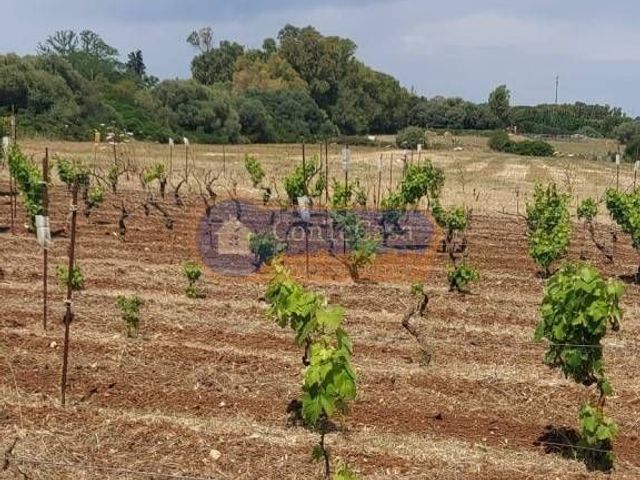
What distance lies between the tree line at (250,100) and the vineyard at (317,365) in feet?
84.5

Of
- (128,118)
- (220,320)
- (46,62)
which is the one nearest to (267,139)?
(128,118)

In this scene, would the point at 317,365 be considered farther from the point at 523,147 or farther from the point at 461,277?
the point at 523,147

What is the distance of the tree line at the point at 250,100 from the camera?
2007 inches

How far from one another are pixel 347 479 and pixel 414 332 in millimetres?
4024

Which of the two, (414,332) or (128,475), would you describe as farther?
(414,332)

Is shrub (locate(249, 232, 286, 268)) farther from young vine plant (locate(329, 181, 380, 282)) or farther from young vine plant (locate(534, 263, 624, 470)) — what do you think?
young vine plant (locate(534, 263, 624, 470))

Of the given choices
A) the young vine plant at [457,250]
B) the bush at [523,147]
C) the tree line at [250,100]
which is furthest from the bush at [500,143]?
the young vine plant at [457,250]

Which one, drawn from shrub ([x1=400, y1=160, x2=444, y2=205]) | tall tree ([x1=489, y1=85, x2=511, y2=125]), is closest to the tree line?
tall tree ([x1=489, y1=85, x2=511, y2=125])

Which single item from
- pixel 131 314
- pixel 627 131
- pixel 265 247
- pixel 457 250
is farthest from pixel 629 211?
pixel 627 131

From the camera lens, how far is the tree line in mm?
50969

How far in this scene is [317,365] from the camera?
536 centimetres

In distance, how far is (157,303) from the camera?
34.5 ft

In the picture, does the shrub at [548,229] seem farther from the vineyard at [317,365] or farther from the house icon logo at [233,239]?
the house icon logo at [233,239]

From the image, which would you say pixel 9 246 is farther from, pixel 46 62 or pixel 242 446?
pixel 46 62
